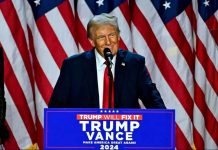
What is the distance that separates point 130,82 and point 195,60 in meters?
1.69

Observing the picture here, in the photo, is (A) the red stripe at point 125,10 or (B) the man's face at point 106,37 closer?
(B) the man's face at point 106,37

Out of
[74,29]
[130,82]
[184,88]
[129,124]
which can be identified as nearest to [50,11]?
[74,29]

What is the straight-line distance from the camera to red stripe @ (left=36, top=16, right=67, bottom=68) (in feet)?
11.6

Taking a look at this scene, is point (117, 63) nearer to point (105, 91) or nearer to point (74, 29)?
point (105, 91)

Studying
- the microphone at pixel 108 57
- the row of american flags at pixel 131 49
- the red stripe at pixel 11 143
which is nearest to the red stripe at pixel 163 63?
the row of american flags at pixel 131 49

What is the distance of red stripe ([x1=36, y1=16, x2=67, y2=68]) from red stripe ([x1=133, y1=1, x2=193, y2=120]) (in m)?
0.67

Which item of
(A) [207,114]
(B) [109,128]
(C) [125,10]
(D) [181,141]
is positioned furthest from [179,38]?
(B) [109,128]

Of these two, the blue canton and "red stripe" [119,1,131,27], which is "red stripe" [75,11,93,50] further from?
"red stripe" [119,1,131,27]

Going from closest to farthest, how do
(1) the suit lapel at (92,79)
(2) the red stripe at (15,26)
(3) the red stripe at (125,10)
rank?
(1) the suit lapel at (92,79) → (2) the red stripe at (15,26) → (3) the red stripe at (125,10)

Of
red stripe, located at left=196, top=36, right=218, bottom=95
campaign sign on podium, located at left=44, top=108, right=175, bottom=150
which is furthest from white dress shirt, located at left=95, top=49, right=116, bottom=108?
red stripe, located at left=196, top=36, right=218, bottom=95

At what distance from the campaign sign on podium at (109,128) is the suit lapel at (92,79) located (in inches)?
14.2

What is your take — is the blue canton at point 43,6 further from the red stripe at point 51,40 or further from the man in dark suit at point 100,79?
the man in dark suit at point 100,79

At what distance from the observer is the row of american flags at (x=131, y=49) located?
137 inches

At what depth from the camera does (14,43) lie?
345 cm
